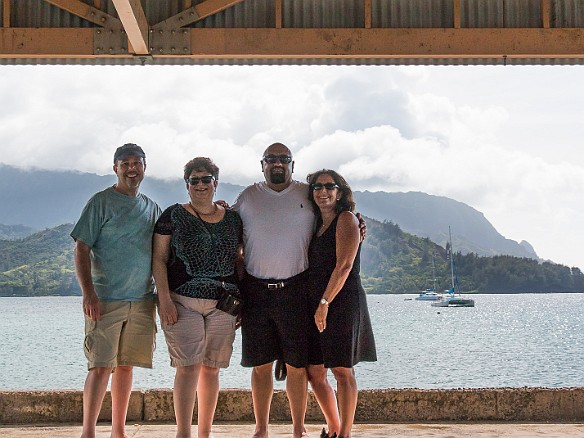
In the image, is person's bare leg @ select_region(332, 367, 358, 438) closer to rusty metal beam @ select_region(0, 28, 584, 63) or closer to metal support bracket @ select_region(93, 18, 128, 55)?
rusty metal beam @ select_region(0, 28, 584, 63)

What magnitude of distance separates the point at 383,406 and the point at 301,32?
280 centimetres

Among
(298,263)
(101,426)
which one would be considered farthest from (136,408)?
(298,263)

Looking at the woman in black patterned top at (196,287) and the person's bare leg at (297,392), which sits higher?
the woman in black patterned top at (196,287)

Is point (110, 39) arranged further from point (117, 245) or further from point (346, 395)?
point (346, 395)

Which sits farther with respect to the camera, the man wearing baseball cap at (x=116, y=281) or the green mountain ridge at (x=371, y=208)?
the green mountain ridge at (x=371, y=208)

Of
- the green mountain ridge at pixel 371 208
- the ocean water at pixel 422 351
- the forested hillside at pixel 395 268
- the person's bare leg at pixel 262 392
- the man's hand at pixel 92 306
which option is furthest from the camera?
the green mountain ridge at pixel 371 208

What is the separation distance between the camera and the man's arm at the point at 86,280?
4.67m

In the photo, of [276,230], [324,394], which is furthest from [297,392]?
[276,230]

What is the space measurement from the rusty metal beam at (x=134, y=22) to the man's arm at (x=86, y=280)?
5.25 ft

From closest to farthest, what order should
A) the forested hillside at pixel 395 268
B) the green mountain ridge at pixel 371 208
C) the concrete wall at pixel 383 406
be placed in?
1. the concrete wall at pixel 383 406
2. the forested hillside at pixel 395 268
3. the green mountain ridge at pixel 371 208

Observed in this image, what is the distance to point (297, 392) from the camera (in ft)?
16.0

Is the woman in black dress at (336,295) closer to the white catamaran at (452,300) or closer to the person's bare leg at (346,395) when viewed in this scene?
the person's bare leg at (346,395)

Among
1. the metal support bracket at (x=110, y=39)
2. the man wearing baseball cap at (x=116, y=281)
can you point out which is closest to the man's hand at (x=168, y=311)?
the man wearing baseball cap at (x=116, y=281)

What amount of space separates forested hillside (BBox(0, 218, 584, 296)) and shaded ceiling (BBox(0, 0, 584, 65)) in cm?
6375
